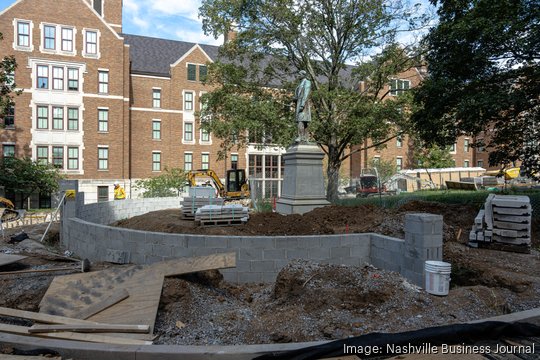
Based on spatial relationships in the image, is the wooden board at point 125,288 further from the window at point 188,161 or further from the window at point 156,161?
the window at point 188,161

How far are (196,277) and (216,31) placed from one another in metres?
18.1

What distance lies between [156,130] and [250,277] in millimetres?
32473

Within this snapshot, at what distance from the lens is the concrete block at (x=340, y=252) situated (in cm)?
733

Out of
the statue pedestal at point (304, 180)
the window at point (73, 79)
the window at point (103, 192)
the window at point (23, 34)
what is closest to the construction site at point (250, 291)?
the statue pedestal at point (304, 180)

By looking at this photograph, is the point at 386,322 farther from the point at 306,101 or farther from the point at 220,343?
the point at 306,101

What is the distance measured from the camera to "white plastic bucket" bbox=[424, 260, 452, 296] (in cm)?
543

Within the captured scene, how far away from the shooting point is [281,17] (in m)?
20.2

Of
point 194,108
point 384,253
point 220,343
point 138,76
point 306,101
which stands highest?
point 138,76

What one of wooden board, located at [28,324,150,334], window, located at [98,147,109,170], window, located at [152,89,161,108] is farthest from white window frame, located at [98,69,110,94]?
wooden board, located at [28,324,150,334]

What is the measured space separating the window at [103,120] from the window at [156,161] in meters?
5.14

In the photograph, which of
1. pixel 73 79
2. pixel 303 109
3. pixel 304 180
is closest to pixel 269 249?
pixel 304 180

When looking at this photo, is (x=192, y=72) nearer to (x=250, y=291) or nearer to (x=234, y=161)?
(x=234, y=161)

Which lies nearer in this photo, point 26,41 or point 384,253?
point 384,253

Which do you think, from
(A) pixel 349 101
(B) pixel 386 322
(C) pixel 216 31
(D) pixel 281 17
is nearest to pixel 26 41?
(C) pixel 216 31
